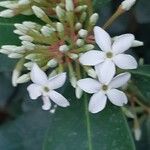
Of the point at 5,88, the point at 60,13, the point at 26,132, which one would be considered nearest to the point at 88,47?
the point at 60,13

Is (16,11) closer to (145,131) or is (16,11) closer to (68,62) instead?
(68,62)

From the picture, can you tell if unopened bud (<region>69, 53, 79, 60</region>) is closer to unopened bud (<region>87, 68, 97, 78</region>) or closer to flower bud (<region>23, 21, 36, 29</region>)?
unopened bud (<region>87, 68, 97, 78</region>)

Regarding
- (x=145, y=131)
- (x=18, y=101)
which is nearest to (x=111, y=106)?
(x=145, y=131)

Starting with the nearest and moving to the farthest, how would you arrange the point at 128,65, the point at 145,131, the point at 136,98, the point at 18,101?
the point at 128,65 < the point at 136,98 < the point at 145,131 < the point at 18,101

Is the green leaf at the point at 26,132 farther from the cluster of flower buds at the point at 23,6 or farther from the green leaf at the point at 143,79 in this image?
the cluster of flower buds at the point at 23,6

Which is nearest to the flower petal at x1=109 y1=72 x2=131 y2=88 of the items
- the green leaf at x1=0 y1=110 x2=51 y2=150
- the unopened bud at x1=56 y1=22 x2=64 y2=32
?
the unopened bud at x1=56 y1=22 x2=64 y2=32

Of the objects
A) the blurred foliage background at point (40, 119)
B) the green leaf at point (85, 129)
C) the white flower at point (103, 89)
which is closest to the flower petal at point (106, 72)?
the white flower at point (103, 89)

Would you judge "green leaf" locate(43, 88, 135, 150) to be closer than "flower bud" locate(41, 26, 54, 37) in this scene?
No

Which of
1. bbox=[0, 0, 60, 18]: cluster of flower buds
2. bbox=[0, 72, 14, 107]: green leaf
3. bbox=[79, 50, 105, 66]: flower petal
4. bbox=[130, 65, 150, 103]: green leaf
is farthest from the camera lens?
bbox=[0, 72, 14, 107]: green leaf
